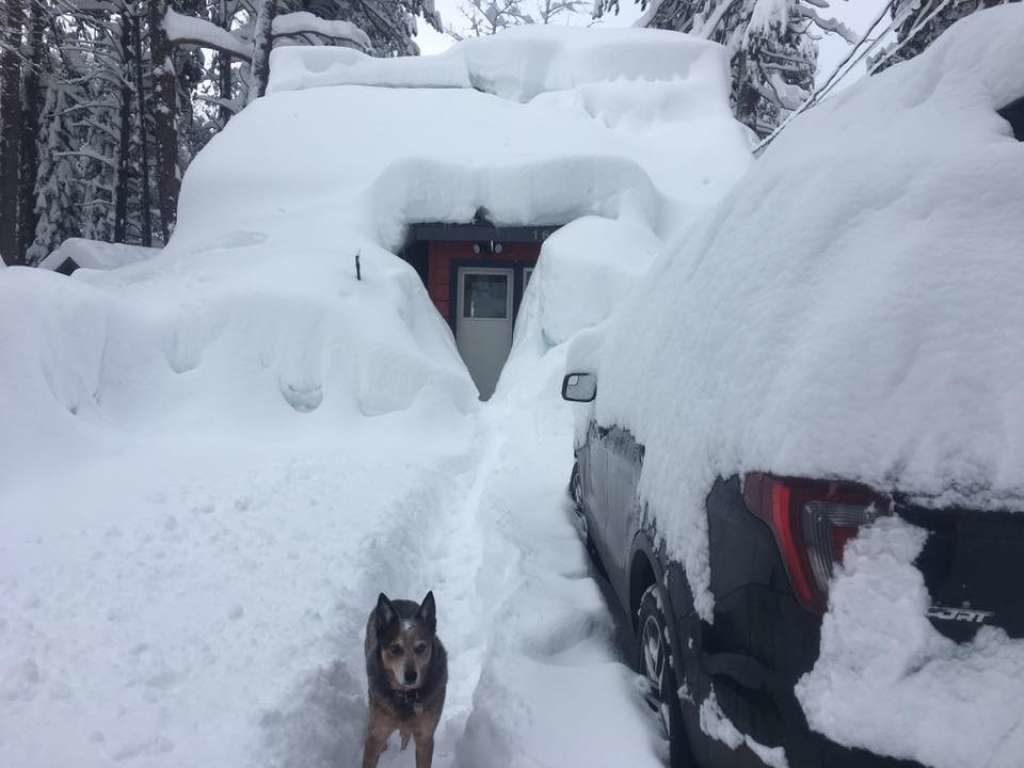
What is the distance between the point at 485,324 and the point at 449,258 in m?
1.40

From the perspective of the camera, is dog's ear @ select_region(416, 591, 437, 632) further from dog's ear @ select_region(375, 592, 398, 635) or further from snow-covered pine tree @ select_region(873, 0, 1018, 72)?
snow-covered pine tree @ select_region(873, 0, 1018, 72)

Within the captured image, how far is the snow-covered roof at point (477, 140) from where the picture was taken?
12.8m

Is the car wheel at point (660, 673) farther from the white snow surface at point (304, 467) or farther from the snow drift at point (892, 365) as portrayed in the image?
the snow drift at point (892, 365)

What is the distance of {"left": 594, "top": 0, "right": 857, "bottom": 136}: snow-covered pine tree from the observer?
17.2m

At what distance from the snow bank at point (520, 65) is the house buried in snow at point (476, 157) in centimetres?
4

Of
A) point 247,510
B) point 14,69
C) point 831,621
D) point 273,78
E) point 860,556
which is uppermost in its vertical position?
point 273,78

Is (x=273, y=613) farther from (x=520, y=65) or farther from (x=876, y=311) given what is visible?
(x=520, y=65)

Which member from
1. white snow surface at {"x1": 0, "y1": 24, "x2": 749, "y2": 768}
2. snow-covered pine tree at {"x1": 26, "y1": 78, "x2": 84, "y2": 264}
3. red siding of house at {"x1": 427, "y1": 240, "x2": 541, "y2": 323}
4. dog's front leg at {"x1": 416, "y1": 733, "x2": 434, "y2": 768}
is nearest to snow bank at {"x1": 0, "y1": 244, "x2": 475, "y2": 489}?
white snow surface at {"x1": 0, "y1": 24, "x2": 749, "y2": 768}

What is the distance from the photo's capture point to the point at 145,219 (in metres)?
22.0

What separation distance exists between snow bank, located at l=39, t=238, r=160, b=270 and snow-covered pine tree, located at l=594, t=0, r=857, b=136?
14803mm

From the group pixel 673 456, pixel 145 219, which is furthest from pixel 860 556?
pixel 145 219

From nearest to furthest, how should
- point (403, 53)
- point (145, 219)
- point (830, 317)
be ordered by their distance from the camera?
1. point (830, 317)
2. point (145, 219)
3. point (403, 53)

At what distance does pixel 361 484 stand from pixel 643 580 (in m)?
3.78

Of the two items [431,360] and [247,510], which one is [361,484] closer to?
[247,510]
